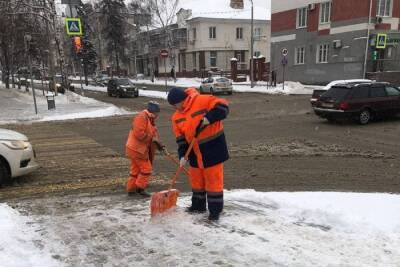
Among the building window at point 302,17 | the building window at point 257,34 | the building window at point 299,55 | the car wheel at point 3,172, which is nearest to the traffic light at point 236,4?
the building window at point 257,34

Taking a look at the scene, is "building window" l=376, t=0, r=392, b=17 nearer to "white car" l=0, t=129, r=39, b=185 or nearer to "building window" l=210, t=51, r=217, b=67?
"building window" l=210, t=51, r=217, b=67

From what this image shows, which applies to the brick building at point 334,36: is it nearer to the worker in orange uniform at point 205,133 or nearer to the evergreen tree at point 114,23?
the evergreen tree at point 114,23

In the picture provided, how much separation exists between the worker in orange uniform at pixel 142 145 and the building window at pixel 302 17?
112 ft

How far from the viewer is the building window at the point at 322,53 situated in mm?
34469

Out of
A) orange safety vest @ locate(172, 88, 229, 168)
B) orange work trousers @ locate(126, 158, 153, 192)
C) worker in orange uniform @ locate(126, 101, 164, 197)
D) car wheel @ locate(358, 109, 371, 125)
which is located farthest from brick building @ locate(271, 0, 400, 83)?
orange safety vest @ locate(172, 88, 229, 168)

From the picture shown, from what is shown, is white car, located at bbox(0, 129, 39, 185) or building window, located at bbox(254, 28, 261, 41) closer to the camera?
white car, located at bbox(0, 129, 39, 185)

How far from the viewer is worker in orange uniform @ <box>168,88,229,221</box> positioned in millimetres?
4582

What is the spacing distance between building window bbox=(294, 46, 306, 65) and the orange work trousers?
3397 cm

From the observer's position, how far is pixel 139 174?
6.03m

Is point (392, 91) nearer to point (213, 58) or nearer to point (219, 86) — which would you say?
point (219, 86)

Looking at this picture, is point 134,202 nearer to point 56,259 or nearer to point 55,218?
point 55,218

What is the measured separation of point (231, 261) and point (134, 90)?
2764 centimetres

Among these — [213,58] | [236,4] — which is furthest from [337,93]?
[236,4]

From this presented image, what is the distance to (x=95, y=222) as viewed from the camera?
4938mm
